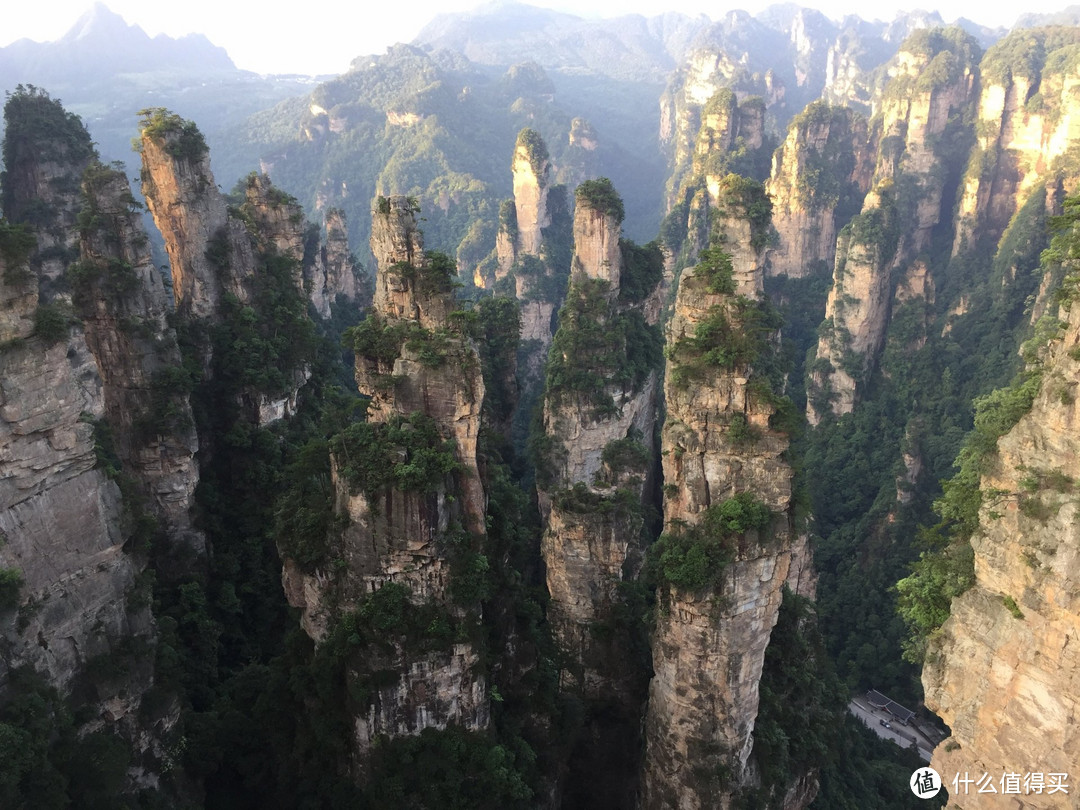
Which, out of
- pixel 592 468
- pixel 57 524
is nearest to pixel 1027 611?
pixel 57 524

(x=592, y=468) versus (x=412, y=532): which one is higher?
(x=412, y=532)

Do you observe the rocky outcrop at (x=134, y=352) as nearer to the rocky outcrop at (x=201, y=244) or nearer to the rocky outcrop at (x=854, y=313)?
the rocky outcrop at (x=201, y=244)

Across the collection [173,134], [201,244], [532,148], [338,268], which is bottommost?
[338,268]

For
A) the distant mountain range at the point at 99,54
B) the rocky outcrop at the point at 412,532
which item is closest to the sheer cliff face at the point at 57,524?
the rocky outcrop at the point at 412,532

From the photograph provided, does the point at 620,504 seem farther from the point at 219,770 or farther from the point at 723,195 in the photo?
the point at 723,195

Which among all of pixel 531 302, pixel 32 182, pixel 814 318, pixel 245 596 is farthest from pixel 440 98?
pixel 245 596

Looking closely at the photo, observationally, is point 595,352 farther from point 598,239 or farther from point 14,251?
point 14,251
